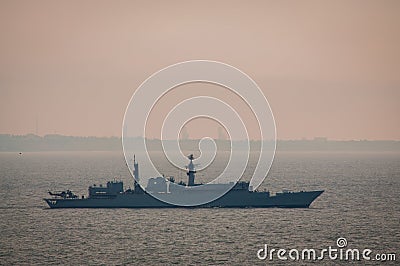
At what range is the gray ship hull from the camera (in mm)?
121000

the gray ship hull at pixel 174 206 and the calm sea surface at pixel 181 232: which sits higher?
the gray ship hull at pixel 174 206

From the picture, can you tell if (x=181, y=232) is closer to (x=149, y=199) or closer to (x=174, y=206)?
(x=149, y=199)

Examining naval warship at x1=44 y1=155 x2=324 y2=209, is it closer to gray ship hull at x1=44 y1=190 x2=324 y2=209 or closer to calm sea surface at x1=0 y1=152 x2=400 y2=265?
gray ship hull at x1=44 y1=190 x2=324 y2=209

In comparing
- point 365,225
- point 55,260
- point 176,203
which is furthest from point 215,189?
point 55,260

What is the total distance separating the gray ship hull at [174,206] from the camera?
121m

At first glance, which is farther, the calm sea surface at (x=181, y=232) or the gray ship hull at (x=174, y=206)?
the gray ship hull at (x=174, y=206)

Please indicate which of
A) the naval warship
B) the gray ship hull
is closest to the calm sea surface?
the gray ship hull

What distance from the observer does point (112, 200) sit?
121562 mm

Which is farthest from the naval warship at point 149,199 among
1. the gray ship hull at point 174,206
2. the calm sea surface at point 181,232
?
the calm sea surface at point 181,232

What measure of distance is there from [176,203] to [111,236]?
31.8 m

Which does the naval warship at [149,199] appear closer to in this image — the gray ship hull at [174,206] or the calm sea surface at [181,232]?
the gray ship hull at [174,206]

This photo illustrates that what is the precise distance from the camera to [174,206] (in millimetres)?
122625

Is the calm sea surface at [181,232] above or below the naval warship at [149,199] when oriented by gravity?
below

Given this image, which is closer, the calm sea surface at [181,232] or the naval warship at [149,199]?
the calm sea surface at [181,232]
